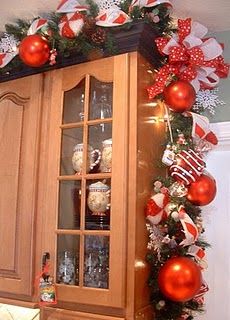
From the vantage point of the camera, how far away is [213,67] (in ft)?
5.08

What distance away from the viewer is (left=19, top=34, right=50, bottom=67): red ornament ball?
1508mm

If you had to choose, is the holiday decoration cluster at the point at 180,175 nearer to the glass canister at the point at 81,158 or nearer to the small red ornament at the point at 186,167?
the small red ornament at the point at 186,167

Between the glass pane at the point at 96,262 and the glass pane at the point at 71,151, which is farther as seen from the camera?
the glass pane at the point at 71,151

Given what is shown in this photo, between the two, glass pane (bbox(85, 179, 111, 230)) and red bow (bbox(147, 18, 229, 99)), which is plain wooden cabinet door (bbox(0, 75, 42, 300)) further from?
red bow (bbox(147, 18, 229, 99))

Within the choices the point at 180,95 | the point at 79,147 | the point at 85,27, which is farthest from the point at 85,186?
the point at 85,27

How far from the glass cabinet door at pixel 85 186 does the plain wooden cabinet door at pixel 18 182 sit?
136 mm

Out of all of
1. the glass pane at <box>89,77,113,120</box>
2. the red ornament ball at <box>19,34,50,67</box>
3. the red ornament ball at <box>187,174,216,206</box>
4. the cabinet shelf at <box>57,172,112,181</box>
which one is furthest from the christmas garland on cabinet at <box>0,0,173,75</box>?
the red ornament ball at <box>187,174,216,206</box>

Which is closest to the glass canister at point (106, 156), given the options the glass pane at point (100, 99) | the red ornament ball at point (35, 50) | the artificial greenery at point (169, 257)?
the glass pane at point (100, 99)

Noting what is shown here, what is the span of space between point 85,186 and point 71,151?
0.56 feet

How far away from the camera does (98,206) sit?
1430 mm

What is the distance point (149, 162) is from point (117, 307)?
56 centimetres

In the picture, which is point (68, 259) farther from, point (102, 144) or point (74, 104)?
point (74, 104)

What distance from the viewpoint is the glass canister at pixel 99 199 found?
142cm

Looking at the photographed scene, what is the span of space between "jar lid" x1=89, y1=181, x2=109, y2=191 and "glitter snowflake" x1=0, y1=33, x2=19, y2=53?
0.75 metres
